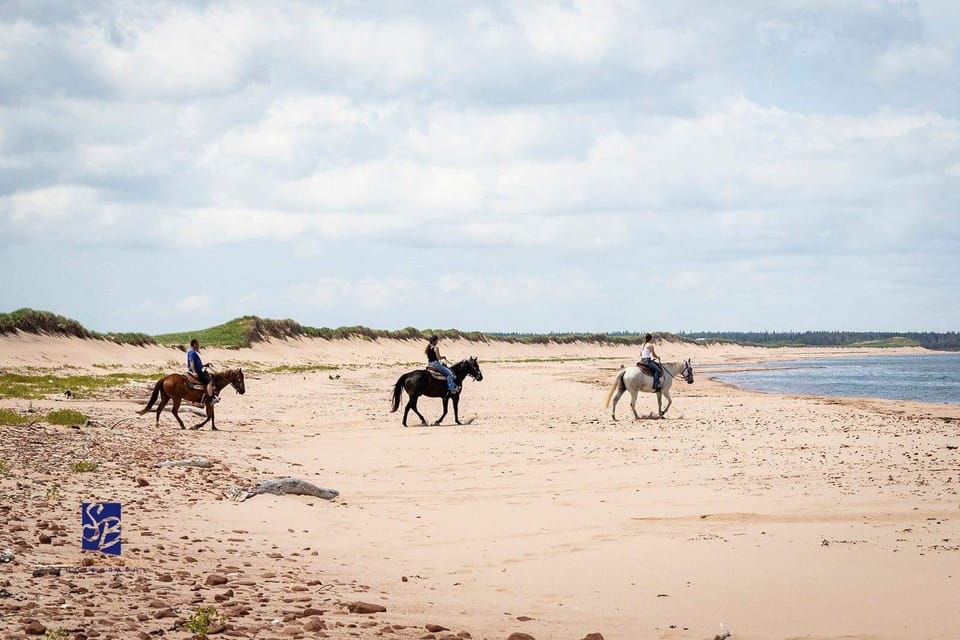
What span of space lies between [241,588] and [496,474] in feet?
27.3

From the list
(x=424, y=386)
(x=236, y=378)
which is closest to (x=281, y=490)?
(x=236, y=378)

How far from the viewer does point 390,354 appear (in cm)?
7400

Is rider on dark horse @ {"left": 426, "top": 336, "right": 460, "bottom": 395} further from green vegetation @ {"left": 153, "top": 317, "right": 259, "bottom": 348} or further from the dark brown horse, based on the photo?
green vegetation @ {"left": 153, "top": 317, "right": 259, "bottom": 348}

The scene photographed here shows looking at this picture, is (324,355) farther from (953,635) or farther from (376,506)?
(953,635)

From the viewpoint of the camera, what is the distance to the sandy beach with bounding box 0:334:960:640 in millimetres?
7508

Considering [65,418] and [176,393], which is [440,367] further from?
[65,418]

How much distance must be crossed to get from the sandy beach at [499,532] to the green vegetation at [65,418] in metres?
0.54

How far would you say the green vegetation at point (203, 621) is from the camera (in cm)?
642

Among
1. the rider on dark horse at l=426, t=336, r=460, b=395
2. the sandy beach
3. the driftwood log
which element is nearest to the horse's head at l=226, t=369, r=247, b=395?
the sandy beach

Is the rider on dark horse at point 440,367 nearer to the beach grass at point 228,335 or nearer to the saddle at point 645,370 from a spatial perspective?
the saddle at point 645,370

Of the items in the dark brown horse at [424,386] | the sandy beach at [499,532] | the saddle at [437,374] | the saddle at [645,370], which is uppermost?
the saddle at [645,370]

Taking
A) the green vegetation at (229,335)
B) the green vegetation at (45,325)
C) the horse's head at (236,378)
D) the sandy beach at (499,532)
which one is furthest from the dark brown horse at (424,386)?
the green vegetation at (229,335)

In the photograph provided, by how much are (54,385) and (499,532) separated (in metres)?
24.2

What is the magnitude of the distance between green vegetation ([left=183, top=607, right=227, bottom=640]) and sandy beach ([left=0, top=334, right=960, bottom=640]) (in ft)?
0.30
